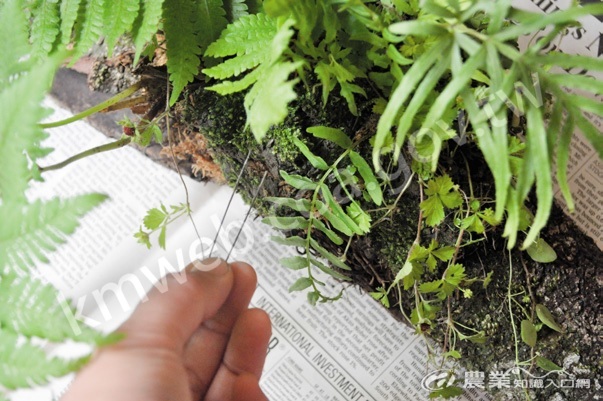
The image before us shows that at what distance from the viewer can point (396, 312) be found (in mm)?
1126

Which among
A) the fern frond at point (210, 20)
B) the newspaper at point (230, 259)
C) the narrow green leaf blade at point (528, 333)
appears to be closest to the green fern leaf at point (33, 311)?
the fern frond at point (210, 20)

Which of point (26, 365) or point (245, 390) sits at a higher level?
point (26, 365)

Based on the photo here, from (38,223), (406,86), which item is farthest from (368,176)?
(38,223)

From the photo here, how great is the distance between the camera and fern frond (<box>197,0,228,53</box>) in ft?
2.75

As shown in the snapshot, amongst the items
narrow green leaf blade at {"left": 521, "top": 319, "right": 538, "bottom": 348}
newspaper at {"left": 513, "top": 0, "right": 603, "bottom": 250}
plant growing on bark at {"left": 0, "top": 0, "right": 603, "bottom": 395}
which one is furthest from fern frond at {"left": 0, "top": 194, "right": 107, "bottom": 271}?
newspaper at {"left": 513, "top": 0, "right": 603, "bottom": 250}

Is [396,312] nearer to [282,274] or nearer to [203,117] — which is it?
[282,274]

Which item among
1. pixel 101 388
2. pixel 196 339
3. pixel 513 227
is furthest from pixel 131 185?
pixel 513 227

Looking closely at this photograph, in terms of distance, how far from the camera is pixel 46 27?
32.6 inches

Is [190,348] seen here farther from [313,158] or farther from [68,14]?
[68,14]

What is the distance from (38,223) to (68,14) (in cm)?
42

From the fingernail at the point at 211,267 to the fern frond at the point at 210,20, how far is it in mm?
365

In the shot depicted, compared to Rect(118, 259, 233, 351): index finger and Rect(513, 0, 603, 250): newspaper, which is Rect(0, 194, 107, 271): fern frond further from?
Rect(513, 0, 603, 250): newspaper

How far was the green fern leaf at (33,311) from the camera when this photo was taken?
51cm

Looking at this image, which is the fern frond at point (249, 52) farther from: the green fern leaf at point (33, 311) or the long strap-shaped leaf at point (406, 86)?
the green fern leaf at point (33, 311)
